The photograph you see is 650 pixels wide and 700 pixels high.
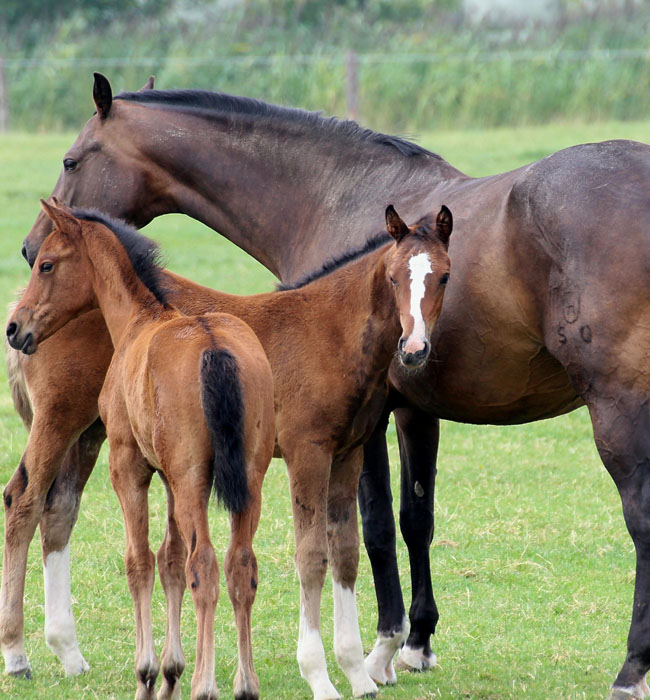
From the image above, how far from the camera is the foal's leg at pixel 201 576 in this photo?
12.7 ft

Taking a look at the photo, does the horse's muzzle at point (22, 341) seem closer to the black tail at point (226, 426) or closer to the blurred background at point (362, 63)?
the black tail at point (226, 426)

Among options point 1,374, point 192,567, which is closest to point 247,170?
point 192,567

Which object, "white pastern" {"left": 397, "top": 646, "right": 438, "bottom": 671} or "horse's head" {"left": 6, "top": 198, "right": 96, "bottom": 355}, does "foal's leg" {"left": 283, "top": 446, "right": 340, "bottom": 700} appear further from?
"horse's head" {"left": 6, "top": 198, "right": 96, "bottom": 355}

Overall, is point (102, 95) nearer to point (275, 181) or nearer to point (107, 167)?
point (107, 167)

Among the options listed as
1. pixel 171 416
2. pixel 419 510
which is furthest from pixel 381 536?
pixel 171 416

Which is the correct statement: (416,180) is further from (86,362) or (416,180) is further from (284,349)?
(86,362)

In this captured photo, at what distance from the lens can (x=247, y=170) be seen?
5758mm

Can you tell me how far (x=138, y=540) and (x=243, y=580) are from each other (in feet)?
1.57

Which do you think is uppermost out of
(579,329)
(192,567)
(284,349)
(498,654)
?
(579,329)

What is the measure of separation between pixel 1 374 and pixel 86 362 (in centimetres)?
615

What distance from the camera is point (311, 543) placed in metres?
4.50

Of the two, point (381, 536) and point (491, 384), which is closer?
point (491, 384)

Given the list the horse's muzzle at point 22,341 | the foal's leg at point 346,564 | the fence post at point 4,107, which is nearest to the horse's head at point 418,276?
the foal's leg at point 346,564

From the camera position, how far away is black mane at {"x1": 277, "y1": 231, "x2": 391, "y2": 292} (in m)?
4.67
